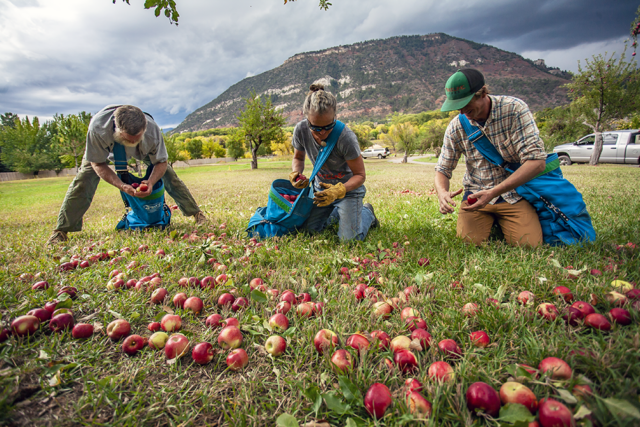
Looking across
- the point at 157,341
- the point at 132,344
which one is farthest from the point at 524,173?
the point at 132,344

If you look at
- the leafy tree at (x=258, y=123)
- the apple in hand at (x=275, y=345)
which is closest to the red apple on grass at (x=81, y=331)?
the apple in hand at (x=275, y=345)

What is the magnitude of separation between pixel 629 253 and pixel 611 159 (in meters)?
22.1

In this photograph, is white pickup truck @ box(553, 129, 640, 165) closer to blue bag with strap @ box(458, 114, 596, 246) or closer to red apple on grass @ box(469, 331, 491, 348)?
blue bag with strap @ box(458, 114, 596, 246)

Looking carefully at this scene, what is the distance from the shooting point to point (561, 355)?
4.70 ft

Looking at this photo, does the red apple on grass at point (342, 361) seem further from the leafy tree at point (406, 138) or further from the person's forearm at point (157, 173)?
the leafy tree at point (406, 138)

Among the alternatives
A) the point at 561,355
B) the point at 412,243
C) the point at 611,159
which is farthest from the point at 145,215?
the point at 611,159

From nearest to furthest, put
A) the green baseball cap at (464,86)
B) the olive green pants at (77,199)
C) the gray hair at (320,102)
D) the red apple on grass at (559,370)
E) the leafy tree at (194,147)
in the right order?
the red apple on grass at (559,370)
the green baseball cap at (464,86)
the gray hair at (320,102)
the olive green pants at (77,199)
the leafy tree at (194,147)

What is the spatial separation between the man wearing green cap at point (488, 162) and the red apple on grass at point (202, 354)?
263cm

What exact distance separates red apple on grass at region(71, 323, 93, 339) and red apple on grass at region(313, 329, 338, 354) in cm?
143

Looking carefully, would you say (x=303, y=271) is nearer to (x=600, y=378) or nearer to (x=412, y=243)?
(x=412, y=243)

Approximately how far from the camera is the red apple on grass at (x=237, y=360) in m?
1.55

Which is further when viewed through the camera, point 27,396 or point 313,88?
point 313,88

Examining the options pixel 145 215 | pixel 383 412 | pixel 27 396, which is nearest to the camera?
pixel 383 412

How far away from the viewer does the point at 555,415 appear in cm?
107
